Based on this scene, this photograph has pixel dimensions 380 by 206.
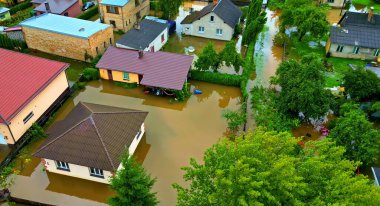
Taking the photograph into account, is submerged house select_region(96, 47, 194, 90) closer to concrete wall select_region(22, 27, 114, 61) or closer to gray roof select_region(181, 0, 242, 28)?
concrete wall select_region(22, 27, 114, 61)

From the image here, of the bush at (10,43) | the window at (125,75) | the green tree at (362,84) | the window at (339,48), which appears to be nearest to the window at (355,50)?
the window at (339,48)

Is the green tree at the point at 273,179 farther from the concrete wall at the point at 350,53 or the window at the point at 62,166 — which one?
the concrete wall at the point at 350,53

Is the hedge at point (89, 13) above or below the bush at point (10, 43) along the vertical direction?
above

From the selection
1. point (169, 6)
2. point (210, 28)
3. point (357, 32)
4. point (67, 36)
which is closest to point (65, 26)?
point (67, 36)

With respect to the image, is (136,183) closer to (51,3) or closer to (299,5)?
(299,5)

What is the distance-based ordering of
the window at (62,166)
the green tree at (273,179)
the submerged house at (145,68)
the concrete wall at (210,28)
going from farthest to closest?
the concrete wall at (210,28) → the submerged house at (145,68) → the window at (62,166) → the green tree at (273,179)

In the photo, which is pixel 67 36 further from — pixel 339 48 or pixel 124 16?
pixel 339 48

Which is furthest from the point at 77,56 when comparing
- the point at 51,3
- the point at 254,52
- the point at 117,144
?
the point at 254,52
